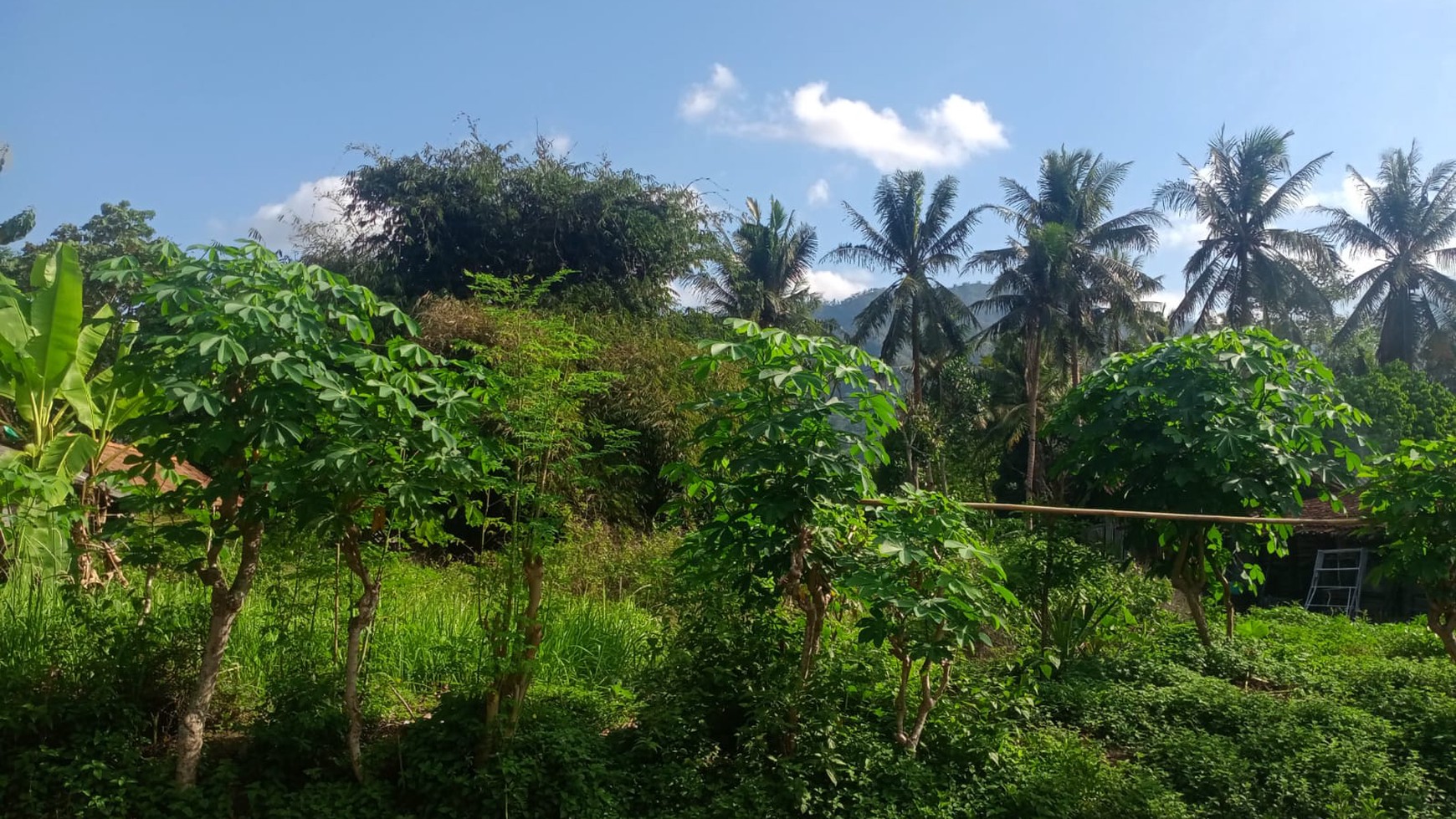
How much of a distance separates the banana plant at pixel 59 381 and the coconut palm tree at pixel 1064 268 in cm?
2348

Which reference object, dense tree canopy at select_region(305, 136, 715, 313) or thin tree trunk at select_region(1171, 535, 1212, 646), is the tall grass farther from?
dense tree canopy at select_region(305, 136, 715, 313)

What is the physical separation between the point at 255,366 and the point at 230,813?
1.95 metres

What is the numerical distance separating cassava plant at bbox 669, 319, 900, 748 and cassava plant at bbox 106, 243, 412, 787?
1.57m

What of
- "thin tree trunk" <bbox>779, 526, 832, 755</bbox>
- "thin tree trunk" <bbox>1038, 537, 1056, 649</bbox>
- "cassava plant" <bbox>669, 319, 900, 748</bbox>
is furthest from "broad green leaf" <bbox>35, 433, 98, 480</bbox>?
"thin tree trunk" <bbox>1038, 537, 1056, 649</bbox>

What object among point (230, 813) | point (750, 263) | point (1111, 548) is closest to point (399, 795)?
point (230, 813)

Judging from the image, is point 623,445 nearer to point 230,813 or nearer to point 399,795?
point 399,795

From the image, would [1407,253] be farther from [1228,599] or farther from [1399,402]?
[1228,599]

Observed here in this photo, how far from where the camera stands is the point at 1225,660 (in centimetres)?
698

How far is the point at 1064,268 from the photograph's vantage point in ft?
94.7

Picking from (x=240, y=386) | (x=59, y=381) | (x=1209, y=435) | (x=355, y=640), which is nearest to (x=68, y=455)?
(x=59, y=381)

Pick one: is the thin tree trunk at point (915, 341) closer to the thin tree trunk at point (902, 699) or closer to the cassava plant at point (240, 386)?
the thin tree trunk at point (902, 699)

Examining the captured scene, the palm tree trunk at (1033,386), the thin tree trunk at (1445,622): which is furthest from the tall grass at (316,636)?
the palm tree trunk at (1033,386)

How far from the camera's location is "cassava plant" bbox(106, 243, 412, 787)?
12.9ft

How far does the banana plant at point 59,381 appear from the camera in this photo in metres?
6.46
